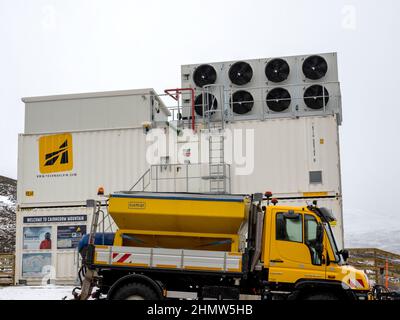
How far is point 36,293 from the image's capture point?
14781 millimetres

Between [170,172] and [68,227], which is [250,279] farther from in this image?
[68,227]

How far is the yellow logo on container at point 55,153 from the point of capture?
Answer: 17.5 metres

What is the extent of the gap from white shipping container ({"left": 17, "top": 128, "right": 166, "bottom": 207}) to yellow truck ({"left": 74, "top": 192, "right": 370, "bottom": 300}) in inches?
264

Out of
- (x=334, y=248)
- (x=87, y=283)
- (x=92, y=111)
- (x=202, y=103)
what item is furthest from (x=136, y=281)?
(x=92, y=111)

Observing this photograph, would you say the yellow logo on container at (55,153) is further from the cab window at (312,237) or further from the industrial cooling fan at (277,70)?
the cab window at (312,237)

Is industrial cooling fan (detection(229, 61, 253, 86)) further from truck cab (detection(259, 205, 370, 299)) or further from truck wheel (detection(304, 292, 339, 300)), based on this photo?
truck wheel (detection(304, 292, 339, 300))

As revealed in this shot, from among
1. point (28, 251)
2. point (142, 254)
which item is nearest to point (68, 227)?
point (28, 251)

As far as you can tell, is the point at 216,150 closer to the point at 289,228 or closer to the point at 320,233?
the point at 289,228

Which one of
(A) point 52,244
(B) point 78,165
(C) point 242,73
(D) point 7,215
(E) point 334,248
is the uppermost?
(C) point 242,73

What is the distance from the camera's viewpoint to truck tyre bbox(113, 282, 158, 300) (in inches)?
383

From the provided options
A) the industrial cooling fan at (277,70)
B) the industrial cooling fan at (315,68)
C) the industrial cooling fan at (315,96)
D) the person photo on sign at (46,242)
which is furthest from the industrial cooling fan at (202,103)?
the person photo on sign at (46,242)

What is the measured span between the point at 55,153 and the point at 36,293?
15.3 ft

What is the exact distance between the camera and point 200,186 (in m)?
16.4

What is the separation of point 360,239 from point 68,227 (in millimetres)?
24863
